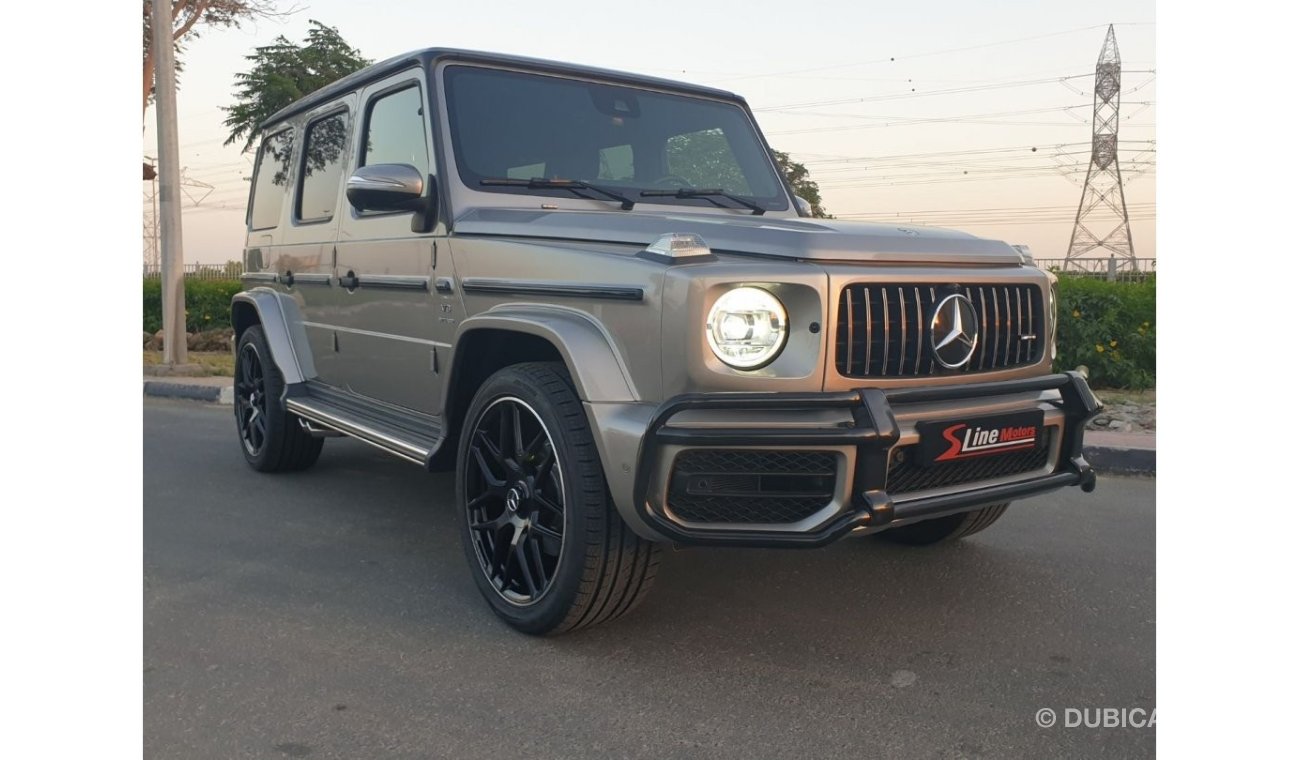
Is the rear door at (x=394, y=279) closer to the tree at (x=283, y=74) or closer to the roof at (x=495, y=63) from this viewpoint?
the roof at (x=495, y=63)

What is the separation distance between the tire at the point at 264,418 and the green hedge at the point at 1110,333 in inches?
253

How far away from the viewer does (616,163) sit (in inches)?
163

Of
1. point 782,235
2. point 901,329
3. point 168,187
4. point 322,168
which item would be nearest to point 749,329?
point 782,235

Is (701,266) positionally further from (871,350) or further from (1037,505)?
(1037,505)

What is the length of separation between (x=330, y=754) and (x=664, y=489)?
1074mm

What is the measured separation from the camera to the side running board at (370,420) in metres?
4.00

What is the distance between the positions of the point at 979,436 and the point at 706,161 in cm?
197

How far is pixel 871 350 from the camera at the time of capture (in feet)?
9.69

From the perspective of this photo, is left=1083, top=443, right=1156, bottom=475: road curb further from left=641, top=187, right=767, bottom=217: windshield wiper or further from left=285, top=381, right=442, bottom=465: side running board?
left=285, top=381, right=442, bottom=465: side running board

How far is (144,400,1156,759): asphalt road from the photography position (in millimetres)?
2699

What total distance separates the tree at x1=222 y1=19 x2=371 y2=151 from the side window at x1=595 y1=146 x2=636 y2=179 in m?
13.7

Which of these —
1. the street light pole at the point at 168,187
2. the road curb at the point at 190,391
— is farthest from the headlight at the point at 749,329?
the street light pole at the point at 168,187

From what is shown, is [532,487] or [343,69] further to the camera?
[343,69]

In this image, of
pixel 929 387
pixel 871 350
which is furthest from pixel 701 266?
pixel 929 387
